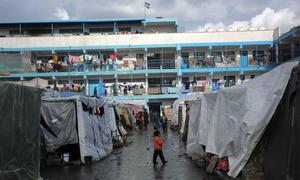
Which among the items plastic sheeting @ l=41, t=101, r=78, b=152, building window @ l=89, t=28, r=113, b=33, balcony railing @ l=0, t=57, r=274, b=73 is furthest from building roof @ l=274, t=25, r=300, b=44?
plastic sheeting @ l=41, t=101, r=78, b=152

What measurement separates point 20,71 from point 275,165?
4765 centimetres

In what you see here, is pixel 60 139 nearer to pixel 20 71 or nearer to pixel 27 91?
pixel 27 91

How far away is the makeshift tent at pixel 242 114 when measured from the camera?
859 cm

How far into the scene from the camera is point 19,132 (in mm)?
10070

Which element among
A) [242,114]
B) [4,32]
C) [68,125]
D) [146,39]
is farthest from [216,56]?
[242,114]

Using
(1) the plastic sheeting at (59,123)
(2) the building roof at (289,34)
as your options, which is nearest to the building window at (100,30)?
(2) the building roof at (289,34)

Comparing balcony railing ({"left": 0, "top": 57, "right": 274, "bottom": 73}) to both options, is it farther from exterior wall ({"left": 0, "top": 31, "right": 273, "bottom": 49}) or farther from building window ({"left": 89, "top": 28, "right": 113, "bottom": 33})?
building window ({"left": 89, "top": 28, "right": 113, "bottom": 33})

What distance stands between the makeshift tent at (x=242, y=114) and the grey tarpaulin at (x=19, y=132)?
5188 mm

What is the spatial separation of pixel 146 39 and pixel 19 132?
4522 cm

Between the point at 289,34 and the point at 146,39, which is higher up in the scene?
the point at 146,39

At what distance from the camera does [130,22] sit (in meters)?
59.6

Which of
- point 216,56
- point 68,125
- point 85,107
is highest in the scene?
point 216,56

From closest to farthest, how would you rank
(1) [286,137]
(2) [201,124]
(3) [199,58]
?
1. (1) [286,137]
2. (2) [201,124]
3. (3) [199,58]

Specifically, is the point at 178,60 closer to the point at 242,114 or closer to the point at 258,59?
the point at 258,59
